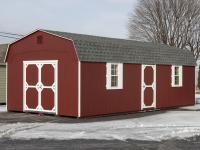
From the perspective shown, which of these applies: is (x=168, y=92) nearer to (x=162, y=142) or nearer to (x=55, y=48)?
(x=55, y=48)

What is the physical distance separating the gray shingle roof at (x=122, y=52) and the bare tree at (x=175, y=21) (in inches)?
1170

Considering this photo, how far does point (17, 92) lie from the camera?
70.2ft

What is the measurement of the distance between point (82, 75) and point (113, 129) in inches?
152

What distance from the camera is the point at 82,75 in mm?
18922

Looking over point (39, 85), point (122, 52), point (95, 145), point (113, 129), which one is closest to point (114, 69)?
point (122, 52)

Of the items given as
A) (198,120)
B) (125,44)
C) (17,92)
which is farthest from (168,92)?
(17,92)

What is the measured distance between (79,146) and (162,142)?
2225 millimetres

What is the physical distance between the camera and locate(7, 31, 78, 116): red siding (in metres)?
19.1

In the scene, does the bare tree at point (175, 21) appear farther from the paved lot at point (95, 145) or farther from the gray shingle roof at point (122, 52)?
the paved lot at point (95, 145)

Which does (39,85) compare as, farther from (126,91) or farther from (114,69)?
(126,91)

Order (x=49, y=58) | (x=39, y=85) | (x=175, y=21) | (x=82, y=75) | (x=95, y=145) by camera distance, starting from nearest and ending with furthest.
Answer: (x=95, y=145), (x=82, y=75), (x=49, y=58), (x=39, y=85), (x=175, y=21)

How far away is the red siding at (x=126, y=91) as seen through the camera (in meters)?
19.2

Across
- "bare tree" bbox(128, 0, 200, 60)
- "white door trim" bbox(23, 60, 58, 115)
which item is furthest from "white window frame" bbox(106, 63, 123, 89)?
"bare tree" bbox(128, 0, 200, 60)

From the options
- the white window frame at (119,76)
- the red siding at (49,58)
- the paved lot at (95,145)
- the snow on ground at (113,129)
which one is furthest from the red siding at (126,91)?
the paved lot at (95,145)
